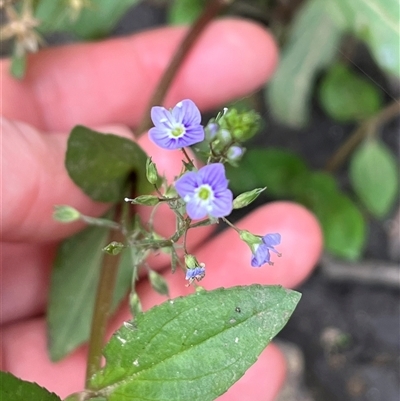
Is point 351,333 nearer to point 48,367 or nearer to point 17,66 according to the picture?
point 48,367

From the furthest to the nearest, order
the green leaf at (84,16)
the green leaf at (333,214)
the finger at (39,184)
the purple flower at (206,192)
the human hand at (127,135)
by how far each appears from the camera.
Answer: the green leaf at (333,214), the green leaf at (84,16), the human hand at (127,135), the finger at (39,184), the purple flower at (206,192)

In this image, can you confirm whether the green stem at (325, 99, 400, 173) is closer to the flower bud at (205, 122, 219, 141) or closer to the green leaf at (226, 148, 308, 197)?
the green leaf at (226, 148, 308, 197)

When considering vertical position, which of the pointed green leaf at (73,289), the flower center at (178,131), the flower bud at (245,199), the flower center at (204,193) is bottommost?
the pointed green leaf at (73,289)

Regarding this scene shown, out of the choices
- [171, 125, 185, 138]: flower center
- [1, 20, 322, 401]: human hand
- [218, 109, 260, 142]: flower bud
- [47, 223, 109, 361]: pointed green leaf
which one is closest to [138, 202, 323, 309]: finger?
[1, 20, 322, 401]: human hand

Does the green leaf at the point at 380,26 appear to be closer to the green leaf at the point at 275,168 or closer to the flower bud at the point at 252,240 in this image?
the green leaf at the point at 275,168

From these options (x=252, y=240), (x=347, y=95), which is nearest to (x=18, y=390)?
(x=252, y=240)

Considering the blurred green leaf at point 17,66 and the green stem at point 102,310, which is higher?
the blurred green leaf at point 17,66

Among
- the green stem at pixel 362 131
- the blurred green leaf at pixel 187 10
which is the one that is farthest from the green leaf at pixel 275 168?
the blurred green leaf at pixel 187 10
